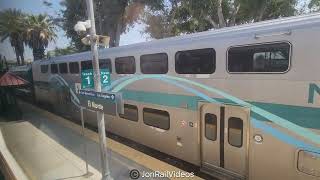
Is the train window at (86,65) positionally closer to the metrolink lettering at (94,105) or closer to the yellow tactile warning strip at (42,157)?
the yellow tactile warning strip at (42,157)

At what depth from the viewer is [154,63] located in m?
8.55

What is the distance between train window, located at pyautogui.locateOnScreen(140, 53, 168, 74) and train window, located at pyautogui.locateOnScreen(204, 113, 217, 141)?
6.25 ft

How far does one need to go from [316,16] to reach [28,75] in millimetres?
21568

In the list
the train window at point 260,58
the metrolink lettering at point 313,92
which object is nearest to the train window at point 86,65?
the train window at point 260,58

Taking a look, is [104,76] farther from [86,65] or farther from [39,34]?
[39,34]

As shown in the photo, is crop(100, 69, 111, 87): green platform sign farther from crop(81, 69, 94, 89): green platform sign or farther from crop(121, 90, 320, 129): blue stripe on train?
crop(121, 90, 320, 129): blue stripe on train

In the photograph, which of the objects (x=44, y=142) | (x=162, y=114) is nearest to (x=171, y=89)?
(x=162, y=114)

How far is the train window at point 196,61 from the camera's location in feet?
22.7

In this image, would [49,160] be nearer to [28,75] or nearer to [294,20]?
[294,20]

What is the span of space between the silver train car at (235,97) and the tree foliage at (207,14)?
47.2ft

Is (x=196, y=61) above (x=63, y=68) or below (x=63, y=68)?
above

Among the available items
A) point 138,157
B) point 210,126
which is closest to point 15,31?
point 138,157

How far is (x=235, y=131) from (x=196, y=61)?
→ 6.55ft

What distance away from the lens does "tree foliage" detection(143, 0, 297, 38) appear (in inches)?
860
